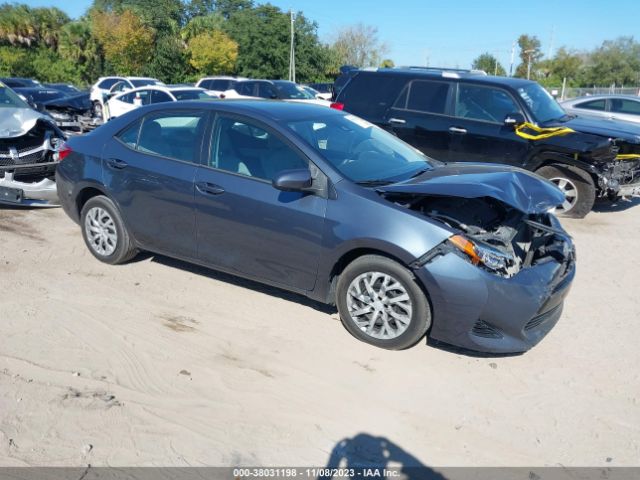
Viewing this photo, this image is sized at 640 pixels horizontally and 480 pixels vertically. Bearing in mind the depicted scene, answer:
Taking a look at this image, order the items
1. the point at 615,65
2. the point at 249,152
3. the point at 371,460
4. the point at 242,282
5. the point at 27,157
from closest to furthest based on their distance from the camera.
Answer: the point at 371,460 < the point at 249,152 < the point at 242,282 < the point at 27,157 < the point at 615,65

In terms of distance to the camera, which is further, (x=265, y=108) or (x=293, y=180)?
(x=265, y=108)

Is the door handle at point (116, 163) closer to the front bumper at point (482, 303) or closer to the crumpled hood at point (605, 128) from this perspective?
the front bumper at point (482, 303)

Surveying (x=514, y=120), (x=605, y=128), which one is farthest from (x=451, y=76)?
(x=605, y=128)

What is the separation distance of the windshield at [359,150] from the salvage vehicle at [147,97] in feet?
40.4

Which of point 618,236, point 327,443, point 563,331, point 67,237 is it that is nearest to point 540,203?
point 563,331

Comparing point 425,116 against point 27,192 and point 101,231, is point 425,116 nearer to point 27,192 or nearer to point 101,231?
point 101,231

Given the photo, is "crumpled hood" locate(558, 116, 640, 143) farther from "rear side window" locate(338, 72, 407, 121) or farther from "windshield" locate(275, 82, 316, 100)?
"windshield" locate(275, 82, 316, 100)

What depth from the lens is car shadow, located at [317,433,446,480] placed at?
3.08 metres

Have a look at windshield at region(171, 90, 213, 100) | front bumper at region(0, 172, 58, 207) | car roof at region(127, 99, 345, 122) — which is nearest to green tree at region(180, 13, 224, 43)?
windshield at region(171, 90, 213, 100)

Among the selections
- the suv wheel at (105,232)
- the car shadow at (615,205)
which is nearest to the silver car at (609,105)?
the car shadow at (615,205)

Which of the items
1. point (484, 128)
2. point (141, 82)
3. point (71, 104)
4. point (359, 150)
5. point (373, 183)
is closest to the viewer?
point (373, 183)

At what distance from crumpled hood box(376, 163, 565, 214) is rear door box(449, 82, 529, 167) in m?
3.60

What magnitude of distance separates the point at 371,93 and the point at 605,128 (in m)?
3.57

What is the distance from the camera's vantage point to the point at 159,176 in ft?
17.2
